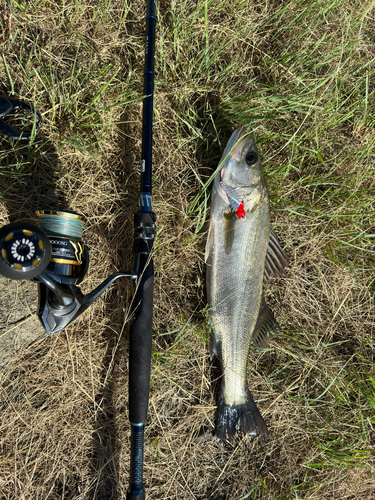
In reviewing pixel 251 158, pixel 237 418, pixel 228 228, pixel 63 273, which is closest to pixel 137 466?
pixel 237 418

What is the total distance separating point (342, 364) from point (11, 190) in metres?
2.65

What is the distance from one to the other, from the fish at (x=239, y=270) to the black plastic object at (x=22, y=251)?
45.0 inches

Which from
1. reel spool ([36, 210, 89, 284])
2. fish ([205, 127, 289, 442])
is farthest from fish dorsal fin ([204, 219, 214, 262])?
reel spool ([36, 210, 89, 284])

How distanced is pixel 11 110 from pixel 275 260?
191 cm

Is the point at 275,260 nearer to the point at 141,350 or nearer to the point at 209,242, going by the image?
the point at 209,242

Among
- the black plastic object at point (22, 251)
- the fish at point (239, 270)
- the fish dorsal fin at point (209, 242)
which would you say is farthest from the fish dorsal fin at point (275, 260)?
the black plastic object at point (22, 251)

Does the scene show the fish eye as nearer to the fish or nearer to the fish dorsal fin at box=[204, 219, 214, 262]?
the fish

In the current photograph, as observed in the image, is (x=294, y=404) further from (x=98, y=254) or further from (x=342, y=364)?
(x=98, y=254)

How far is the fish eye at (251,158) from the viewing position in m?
2.31

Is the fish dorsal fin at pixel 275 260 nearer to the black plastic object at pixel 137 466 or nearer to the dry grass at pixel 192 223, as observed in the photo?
the dry grass at pixel 192 223

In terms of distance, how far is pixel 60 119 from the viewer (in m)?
2.33

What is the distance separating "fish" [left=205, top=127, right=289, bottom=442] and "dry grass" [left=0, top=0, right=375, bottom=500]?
14cm

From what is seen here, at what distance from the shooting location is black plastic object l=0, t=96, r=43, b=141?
6.48 feet

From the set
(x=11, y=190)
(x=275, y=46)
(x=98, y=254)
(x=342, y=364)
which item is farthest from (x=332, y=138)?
(x=11, y=190)
